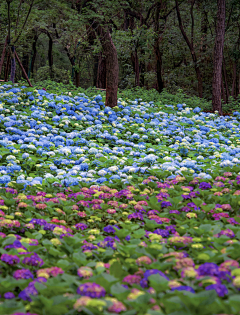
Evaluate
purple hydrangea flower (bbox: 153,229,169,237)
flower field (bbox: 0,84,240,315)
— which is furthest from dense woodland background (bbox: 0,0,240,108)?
purple hydrangea flower (bbox: 153,229,169,237)

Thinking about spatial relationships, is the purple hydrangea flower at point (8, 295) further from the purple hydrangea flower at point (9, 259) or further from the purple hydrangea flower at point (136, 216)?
the purple hydrangea flower at point (136, 216)

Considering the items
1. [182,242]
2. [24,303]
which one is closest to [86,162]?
[182,242]

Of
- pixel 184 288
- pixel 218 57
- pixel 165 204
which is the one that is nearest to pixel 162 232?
pixel 165 204

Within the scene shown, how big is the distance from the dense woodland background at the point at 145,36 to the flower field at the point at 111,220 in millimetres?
5569

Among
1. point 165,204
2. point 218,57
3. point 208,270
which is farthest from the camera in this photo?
point 218,57

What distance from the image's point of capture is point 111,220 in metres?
2.81

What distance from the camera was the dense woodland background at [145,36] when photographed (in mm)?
12250

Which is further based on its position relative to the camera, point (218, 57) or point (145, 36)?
point (145, 36)

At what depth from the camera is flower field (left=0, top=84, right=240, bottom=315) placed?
1.49m

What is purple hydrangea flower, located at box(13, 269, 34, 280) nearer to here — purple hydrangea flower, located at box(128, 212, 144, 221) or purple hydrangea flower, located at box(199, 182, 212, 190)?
purple hydrangea flower, located at box(128, 212, 144, 221)

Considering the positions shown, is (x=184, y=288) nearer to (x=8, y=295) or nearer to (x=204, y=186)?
(x=8, y=295)

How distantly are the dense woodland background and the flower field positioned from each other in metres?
5.57

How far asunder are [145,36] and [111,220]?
409 inches

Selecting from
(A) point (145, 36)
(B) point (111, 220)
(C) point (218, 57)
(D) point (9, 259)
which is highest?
(A) point (145, 36)
